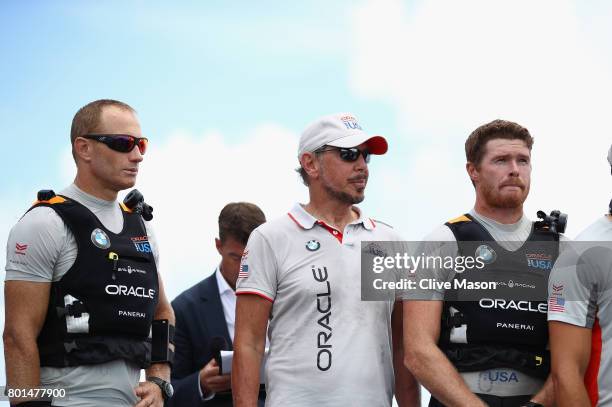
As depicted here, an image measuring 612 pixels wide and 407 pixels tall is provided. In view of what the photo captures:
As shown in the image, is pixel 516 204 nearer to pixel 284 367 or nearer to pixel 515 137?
pixel 515 137

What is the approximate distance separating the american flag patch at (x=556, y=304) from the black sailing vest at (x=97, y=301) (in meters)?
2.99

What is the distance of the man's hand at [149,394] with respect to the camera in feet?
25.1

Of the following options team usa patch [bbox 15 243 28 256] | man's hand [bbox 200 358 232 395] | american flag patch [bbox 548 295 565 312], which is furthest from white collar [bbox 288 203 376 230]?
team usa patch [bbox 15 243 28 256]

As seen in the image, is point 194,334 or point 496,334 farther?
point 194,334

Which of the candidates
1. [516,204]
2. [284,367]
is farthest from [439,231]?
[284,367]

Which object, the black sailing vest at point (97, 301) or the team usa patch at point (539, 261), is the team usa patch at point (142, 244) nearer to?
the black sailing vest at point (97, 301)

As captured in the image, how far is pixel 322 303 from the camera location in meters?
7.35

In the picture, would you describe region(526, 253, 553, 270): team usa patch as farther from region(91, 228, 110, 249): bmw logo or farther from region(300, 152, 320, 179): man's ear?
region(91, 228, 110, 249): bmw logo

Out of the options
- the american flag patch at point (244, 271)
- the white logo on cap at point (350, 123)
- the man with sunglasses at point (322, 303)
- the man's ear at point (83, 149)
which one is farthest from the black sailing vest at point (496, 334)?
the man's ear at point (83, 149)

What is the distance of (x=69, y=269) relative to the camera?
7.43 m

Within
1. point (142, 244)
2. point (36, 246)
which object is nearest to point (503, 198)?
point (142, 244)

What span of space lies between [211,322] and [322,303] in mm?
2492

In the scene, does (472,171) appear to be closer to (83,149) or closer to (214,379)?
(214,379)

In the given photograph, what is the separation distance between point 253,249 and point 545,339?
2250 mm
